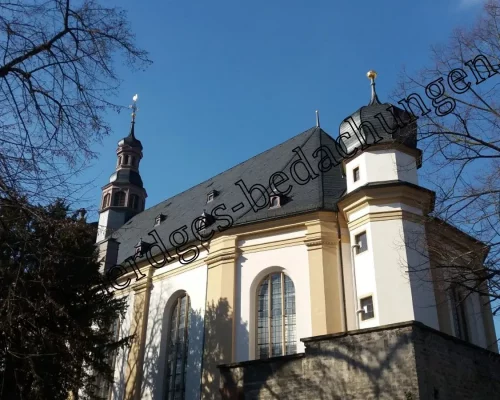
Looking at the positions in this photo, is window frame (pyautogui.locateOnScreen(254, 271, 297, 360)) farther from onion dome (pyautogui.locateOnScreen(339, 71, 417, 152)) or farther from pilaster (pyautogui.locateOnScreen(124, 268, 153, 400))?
pilaster (pyautogui.locateOnScreen(124, 268, 153, 400))

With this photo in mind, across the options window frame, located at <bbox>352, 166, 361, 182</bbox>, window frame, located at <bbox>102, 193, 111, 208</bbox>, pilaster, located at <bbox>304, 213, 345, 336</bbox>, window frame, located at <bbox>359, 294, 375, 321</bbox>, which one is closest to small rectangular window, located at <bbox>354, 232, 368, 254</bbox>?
pilaster, located at <bbox>304, 213, 345, 336</bbox>

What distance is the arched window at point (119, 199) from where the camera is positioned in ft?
118

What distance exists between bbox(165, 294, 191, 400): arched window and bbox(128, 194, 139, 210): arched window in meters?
16.1

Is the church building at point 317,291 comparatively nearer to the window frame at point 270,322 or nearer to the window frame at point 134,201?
the window frame at point 270,322

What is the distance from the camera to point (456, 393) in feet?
41.0

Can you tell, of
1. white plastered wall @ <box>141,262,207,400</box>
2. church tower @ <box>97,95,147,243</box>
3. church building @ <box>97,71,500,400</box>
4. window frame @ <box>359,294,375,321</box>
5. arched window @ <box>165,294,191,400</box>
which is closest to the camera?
church building @ <box>97,71,500,400</box>

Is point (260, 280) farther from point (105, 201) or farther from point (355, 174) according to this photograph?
point (105, 201)

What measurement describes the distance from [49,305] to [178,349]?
31.0ft

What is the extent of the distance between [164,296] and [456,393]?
1153 cm

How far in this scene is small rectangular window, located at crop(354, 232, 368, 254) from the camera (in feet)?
55.2

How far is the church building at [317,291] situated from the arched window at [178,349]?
0.06m

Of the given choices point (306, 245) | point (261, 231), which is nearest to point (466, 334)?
point (306, 245)

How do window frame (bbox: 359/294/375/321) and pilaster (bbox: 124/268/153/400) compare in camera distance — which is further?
pilaster (bbox: 124/268/153/400)

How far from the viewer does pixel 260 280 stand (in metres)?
18.1
